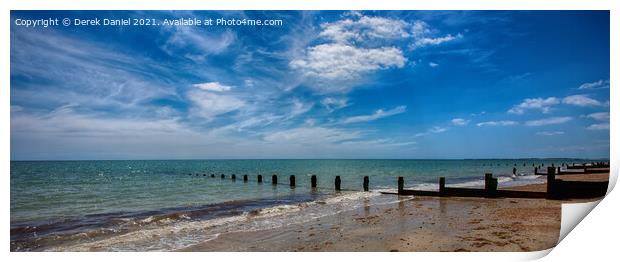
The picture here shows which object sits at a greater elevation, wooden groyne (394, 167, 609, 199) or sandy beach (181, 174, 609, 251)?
wooden groyne (394, 167, 609, 199)

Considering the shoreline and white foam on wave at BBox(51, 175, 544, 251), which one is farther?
white foam on wave at BBox(51, 175, 544, 251)

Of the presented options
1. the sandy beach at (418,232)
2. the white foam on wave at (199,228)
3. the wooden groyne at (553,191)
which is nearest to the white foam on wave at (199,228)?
the white foam on wave at (199,228)

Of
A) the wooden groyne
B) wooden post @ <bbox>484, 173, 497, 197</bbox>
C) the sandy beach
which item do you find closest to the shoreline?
the sandy beach

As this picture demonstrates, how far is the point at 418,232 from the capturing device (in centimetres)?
950

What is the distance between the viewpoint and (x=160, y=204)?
60.7 feet

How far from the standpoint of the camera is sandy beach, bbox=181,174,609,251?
841cm

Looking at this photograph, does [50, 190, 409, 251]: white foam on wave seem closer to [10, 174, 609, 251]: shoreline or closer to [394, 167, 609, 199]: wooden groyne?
[10, 174, 609, 251]: shoreline
